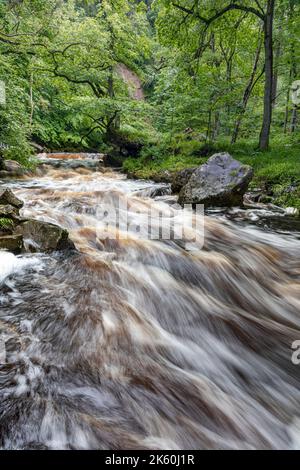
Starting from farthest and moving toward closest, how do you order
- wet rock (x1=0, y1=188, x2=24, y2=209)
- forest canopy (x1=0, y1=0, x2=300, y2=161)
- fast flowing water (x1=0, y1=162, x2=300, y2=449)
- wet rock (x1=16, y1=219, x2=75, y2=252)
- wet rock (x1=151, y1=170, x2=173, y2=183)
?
wet rock (x1=151, y1=170, x2=173, y2=183), forest canopy (x1=0, y1=0, x2=300, y2=161), wet rock (x1=0, y1=188, x2=24, y2=209), wet rock (x1=16, y1=219, x2=75, y2=252), fast flowing water (x1=0, y1=162, x2=300, y2=449)

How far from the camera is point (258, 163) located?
10.1 metres

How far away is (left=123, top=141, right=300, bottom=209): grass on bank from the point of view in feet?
26.8

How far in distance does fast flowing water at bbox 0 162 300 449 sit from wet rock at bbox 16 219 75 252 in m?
0.16

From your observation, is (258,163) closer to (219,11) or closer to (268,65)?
(268,65)

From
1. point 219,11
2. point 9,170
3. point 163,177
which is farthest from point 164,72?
point 9,170

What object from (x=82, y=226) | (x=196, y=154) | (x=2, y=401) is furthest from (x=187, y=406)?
(x=196, y=154)

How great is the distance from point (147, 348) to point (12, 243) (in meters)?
2.22

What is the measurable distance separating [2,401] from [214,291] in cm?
258

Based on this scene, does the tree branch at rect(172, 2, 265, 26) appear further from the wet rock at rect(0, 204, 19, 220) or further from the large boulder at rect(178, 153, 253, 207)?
the wet rock at rect(0, 204, 19, 220)

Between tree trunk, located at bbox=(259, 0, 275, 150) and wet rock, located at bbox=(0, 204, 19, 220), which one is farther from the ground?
tree trunk, located at bbox=(259, 0, 275, 150)

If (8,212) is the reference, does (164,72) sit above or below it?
above

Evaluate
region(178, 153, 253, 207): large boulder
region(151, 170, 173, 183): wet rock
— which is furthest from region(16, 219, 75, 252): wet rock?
region(151, 170, 173, 183): wet rock

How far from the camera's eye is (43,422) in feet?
5.76
